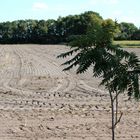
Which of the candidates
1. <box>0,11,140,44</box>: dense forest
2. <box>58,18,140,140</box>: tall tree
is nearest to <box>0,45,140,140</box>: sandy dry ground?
<box>58,18,140,140</box>: tall tree

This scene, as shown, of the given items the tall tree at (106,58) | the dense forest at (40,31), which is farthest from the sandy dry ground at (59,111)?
the dense forest at (40,31)

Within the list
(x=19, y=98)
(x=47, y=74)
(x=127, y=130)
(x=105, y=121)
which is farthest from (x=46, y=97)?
(x=47, y=74)

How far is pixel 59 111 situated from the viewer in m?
15.1

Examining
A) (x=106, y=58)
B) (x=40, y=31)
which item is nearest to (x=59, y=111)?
(x=106, y=58)

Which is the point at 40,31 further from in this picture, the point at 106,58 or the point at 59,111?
the point at 106,58

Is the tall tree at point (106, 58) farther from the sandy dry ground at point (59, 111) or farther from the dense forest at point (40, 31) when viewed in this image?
the dense forest at point (40, 31)

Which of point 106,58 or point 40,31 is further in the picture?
point 40,31

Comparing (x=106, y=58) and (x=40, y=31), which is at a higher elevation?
(x=40, y=31)

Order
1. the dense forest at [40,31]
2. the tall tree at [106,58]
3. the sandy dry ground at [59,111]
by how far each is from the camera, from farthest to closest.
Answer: the dense forest at [40,31]
the sandy dry ground at [59,111]
the tall tree at [106,58]

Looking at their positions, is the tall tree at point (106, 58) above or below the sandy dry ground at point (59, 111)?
above

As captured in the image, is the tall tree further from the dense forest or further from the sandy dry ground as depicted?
the dense forest

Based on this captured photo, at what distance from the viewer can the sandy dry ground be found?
463 inches

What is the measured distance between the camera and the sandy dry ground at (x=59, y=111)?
11.8 meters

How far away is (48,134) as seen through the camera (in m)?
11.6
